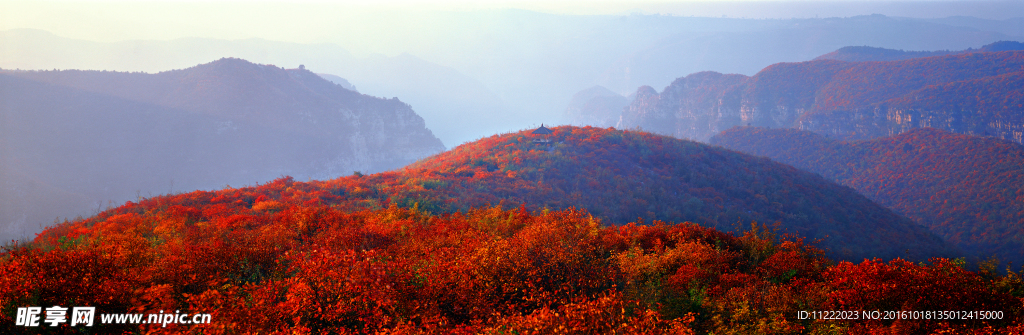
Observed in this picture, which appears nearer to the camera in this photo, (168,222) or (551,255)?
(551,255)

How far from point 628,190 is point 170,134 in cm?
9208

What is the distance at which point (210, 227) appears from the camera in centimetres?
1631

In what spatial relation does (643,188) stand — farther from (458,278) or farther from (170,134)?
(170,134)

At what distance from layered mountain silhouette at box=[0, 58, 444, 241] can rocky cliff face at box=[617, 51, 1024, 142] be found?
92.7 m

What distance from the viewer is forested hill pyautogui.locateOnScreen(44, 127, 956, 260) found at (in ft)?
88.5

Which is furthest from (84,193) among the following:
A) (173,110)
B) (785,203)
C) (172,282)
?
(785,203)

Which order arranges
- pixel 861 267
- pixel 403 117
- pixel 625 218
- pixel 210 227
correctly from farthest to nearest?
pixel 403 117 → pixel 625 218 → pixel 210 227 → pixel 861 267

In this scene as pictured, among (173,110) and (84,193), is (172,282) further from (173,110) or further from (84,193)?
(173,110)

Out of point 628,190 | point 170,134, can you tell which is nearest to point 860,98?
point 628,190

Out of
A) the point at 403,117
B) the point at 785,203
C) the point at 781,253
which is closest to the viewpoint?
the point at 781,253

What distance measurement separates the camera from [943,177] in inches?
2456

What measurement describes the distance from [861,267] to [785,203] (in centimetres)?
3758

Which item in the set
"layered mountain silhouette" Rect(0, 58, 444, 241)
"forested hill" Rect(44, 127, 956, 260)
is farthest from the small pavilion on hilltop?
"layered mountain silhouette" Rect(0, 58, 444, 241)

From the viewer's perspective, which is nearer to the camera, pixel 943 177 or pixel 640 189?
pixel 640 189
